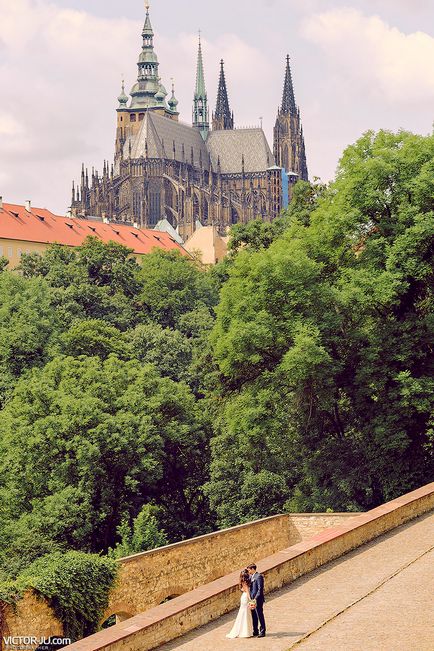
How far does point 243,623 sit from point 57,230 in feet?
321

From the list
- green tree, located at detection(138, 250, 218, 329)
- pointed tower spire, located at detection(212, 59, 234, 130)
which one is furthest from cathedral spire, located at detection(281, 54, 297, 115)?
green tree, located at detection(138, 250, 218, 329)

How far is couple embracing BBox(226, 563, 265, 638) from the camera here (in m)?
14.6

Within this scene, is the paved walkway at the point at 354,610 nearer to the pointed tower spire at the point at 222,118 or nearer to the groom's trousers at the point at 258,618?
the groom's trousers at the point at 258,618

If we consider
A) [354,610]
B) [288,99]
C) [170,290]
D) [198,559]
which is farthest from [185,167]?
[354,610]

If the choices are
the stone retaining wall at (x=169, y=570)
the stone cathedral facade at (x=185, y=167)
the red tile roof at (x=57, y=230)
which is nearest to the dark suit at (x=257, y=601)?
the stone retaining wall at (x=169, y=570)

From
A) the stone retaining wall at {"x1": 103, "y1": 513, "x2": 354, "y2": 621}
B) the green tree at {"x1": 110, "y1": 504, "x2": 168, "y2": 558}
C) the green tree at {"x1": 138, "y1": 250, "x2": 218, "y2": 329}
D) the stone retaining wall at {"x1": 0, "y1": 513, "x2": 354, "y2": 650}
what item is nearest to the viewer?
the stone retaining wall at {"x1": 0, "y1": 513, "x2": 354, "y2": 650}

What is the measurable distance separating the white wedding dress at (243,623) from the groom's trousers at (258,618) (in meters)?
0.05

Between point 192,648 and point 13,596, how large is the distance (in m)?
5.45

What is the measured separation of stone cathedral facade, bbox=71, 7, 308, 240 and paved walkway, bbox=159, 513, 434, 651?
126085mm

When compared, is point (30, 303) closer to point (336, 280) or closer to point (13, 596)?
point (336, 280)

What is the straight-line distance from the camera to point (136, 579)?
828 inches

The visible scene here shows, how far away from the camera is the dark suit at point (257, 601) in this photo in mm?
14602

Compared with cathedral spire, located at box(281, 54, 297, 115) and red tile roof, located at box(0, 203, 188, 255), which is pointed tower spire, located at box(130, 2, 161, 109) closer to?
cathedral spire, located at box(281, 54, 297, 115)

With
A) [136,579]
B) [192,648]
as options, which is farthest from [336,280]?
[192,648]
